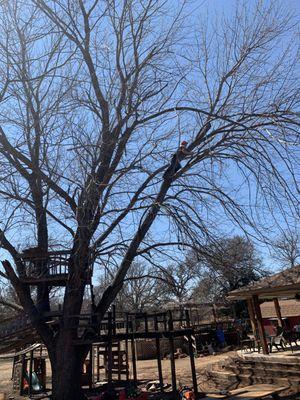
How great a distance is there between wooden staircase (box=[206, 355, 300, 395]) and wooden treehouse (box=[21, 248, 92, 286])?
8.06m

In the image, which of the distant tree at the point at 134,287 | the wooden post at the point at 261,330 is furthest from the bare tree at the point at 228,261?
the wooden post at the point at 261,330

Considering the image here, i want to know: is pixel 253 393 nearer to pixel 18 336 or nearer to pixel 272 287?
pixel 272 287

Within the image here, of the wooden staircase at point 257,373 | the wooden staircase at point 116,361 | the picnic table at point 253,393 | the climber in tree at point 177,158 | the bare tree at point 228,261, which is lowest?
the picnic table at point 253,393

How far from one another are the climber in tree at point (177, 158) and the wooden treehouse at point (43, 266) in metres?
3.19

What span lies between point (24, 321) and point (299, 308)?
90.6ft

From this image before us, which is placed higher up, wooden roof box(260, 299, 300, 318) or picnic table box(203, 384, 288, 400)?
wooden roof box(260, 299, 300, 318)

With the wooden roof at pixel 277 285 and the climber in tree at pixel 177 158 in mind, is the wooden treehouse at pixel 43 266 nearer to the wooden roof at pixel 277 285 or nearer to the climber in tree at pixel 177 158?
the climber in tree at pixel 177 158

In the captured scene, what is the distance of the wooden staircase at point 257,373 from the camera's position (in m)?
14.5

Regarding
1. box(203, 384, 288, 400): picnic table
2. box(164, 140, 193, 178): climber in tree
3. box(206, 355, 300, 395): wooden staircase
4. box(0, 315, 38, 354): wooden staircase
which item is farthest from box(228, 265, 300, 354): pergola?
box(0, 315, 38, 354): wooden staircase

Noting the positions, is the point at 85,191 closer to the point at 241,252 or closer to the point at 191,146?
the point at 191,146

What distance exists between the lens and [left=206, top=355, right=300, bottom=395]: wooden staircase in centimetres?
1448

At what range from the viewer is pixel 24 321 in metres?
13.4

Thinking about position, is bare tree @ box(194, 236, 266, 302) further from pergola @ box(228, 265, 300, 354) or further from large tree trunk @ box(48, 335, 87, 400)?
pergola @ box(228, 265, 300, 354)

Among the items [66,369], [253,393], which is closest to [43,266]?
[66,369]
